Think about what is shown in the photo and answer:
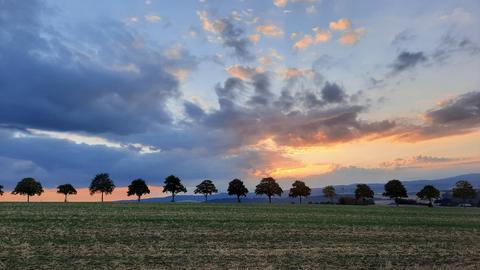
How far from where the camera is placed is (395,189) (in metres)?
187

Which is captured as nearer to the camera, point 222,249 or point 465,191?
point 222,249

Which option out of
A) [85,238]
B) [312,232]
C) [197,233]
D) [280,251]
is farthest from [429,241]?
[85,238]

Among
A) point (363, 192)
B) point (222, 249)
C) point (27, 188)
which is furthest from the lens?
point (363, 192)

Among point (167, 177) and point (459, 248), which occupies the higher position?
point (167, 177)

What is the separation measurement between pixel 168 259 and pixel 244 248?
662cm

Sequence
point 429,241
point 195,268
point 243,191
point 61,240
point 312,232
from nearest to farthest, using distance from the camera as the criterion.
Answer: point 195,268 → point 61,240 → point 429,241 → point 312,232 → point 243,191

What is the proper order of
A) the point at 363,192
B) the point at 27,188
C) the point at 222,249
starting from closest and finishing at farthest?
the point at 222,249, the point at 27,188, the point at 363,192

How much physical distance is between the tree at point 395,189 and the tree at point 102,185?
129m

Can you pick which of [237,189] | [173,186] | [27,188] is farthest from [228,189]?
[27,188]

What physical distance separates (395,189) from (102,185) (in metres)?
135

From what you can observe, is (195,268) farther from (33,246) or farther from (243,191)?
(243,191)

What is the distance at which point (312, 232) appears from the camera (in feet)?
132

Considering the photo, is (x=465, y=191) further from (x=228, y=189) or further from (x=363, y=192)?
(x=228, y=189)

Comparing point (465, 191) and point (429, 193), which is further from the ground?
point (465, 191)
